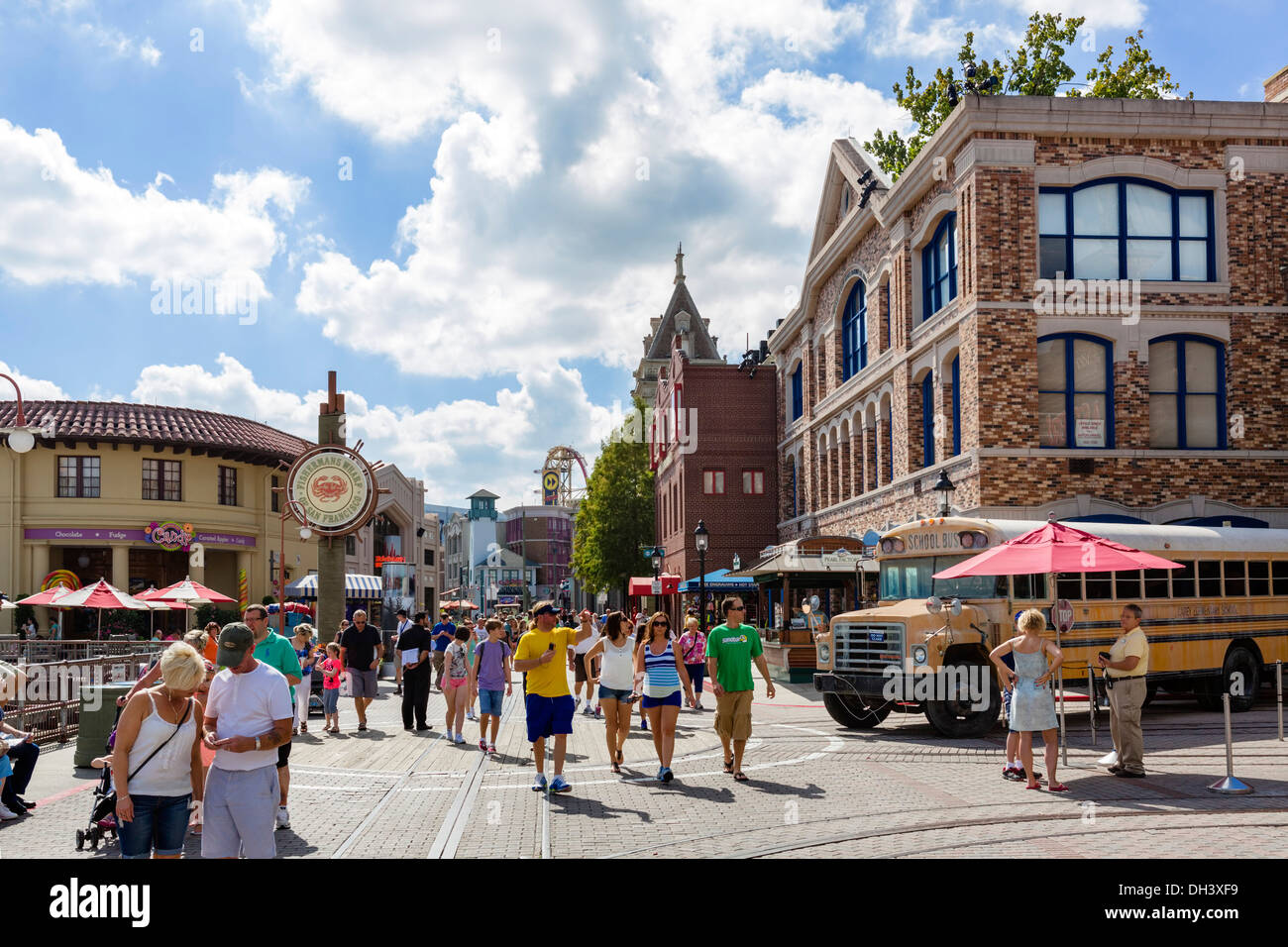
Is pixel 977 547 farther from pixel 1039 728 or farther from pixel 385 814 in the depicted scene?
pixel 385 814

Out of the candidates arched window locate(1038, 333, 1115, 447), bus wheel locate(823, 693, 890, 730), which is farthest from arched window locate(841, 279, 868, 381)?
bus wheel locate(823, 693, 890, 730)

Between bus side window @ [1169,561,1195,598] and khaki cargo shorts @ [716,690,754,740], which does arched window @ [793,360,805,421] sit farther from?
khaki cargo shorts @ [716,690,754,740]

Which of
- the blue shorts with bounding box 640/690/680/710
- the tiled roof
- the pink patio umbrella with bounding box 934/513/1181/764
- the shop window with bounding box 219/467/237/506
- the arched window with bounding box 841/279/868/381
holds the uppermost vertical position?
the arched window with bounding box 841/279/868/381

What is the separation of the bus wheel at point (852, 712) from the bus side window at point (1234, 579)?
6109mm

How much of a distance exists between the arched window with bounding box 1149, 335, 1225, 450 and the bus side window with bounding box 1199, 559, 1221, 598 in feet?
22.9

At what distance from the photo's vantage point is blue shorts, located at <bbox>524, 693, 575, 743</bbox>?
11.4 meters

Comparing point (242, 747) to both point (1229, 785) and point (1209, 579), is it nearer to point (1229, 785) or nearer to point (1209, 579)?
point (1229, 785)

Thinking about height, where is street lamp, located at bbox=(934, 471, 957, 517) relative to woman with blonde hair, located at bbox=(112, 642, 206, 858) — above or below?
above

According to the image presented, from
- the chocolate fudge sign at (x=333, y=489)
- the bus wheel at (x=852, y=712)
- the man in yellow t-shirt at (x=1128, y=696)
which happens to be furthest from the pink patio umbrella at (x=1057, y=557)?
the chocolate fudge sign at (x=333, y=489)

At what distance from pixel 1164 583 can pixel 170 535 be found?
36420 mm

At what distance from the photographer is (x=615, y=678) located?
12.8m

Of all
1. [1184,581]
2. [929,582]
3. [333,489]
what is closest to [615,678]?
[929,582]

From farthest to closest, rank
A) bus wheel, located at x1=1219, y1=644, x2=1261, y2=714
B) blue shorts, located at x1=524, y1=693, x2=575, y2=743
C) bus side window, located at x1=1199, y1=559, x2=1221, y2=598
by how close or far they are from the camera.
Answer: bus wheel, located at x1=1219, y1=644, x2=1261, y2=714
bus side window, located at x1=1199, y1=559, x2=1221, y2=598
blue shorts, located at x1=524, y1=693, x2=575, y2=743

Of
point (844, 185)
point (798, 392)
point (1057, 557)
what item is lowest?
point (1057, 557)
